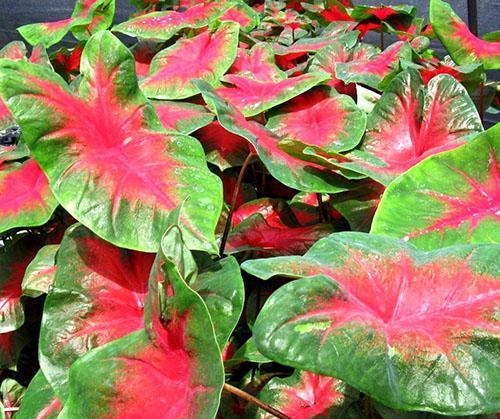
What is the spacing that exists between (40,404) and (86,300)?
155 mm

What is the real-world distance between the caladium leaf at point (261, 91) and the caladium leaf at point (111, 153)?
23cm

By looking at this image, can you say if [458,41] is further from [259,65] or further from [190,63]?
[190,63]

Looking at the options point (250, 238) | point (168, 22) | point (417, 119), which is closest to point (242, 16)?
point (168, 22)

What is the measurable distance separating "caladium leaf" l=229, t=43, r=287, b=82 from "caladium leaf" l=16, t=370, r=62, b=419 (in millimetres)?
718

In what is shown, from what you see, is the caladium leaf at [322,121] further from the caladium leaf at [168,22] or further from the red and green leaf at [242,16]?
the red and green leaf at [242,16]

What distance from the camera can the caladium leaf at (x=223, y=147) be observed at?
1.12 meters

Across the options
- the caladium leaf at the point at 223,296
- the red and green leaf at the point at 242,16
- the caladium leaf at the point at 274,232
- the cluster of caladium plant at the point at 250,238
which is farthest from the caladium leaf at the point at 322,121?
the red and green leaf at the point at 242,16

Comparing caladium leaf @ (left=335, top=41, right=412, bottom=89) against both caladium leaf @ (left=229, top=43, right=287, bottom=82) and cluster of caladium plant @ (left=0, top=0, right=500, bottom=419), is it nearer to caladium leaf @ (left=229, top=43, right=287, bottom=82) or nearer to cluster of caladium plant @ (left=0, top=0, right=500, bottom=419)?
cluster of caladium plant @ (left=0, top=0, right=500, bottom=419)

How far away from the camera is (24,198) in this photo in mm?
979

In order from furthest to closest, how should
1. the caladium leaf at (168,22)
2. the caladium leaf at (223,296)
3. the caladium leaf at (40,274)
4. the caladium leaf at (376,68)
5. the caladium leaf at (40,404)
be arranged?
1. the caladium leaf at (168,22)
2. the caladium leaf at (376,68)
3. the caladium leaf at (40,274)
4. the caladium leaf at (40,404)
5. the caladium leaf at (223,296)

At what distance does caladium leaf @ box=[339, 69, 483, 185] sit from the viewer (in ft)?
3.46

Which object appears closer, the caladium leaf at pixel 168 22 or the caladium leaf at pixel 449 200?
the caladium leaf at pixel 449 200

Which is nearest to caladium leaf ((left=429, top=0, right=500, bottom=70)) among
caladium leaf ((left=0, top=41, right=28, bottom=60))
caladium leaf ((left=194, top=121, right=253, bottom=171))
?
caladium leaf ((left=194, top=121, right=253, bottom=171))

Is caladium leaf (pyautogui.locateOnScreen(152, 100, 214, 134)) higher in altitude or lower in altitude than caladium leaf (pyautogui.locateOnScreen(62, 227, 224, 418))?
lower
